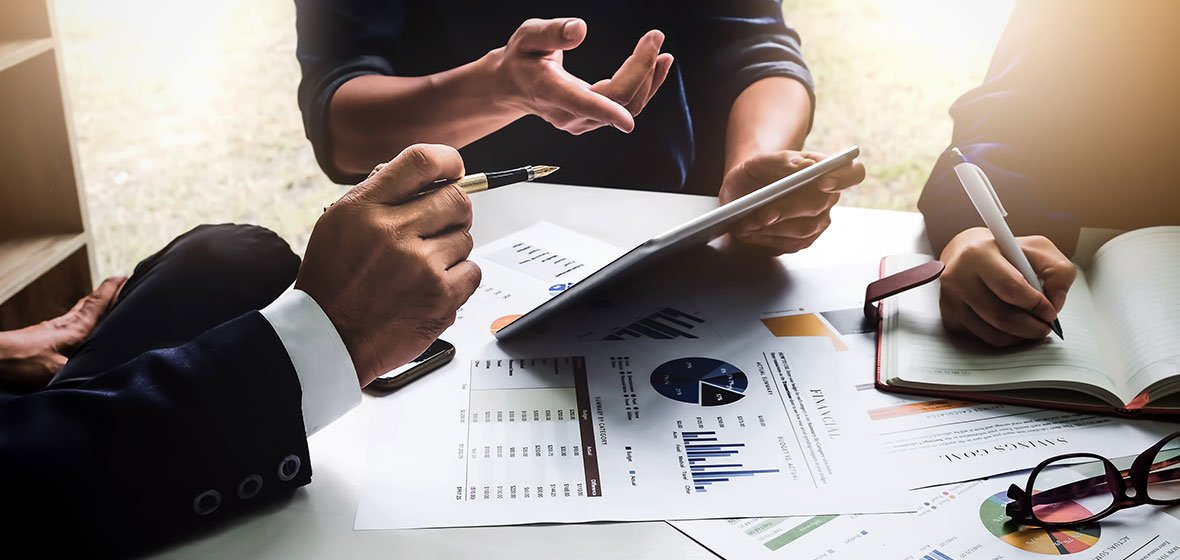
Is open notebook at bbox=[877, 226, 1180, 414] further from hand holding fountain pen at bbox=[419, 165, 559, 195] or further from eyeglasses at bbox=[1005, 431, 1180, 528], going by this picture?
hand holding fountain pen at bbox=[419, 165, 559, 195]

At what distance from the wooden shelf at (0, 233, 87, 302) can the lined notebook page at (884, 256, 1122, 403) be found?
66.3 inches

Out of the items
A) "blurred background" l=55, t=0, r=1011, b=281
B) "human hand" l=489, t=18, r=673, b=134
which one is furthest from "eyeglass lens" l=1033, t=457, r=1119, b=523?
"blurred background" l=55, t=0, r=1011, b=281

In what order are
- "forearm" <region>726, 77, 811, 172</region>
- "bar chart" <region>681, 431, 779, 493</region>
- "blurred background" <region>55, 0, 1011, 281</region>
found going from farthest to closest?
"blurred background" <region>55, 0, 1011, 281</region> < "forearm" <region>726, 77, 811, 172</region> < "bar chart" <region>681, 431, 779, 493</region>

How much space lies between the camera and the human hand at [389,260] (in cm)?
77

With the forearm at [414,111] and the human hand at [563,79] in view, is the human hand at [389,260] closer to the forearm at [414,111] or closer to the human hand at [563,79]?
the human hand at [563,79]

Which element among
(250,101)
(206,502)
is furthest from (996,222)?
(250,101)

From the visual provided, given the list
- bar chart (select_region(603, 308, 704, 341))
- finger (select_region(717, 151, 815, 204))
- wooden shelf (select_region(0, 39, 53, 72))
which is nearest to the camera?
bar chart (select_region(603, 308, 704, 341))

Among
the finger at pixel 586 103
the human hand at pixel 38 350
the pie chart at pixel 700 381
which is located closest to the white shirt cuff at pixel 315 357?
the pie chart at pixel 700 381

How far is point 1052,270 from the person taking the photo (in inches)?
37.5

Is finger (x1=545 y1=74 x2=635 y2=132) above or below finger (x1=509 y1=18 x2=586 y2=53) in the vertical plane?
below

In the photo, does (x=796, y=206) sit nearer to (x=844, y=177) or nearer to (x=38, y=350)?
(x=844, y=177)

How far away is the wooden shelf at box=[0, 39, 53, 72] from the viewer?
67.7 inches

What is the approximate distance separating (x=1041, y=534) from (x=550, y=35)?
0.80 metres

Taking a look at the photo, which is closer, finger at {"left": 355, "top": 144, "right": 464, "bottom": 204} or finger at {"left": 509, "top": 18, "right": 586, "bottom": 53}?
finger at {"left": 355, "top": 144, "right": 464, "bottom": 204}
